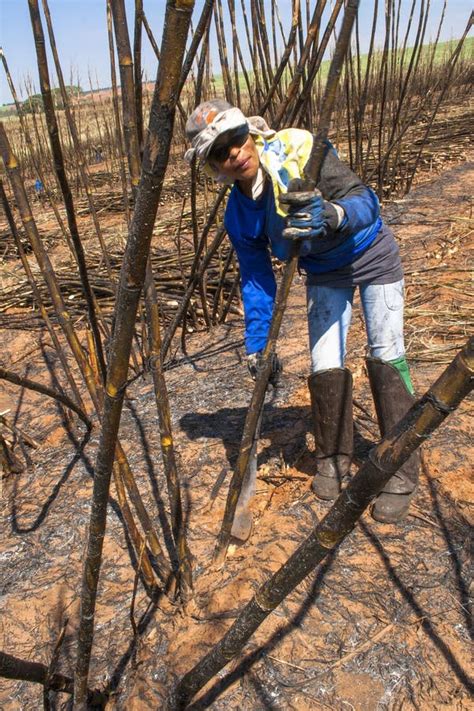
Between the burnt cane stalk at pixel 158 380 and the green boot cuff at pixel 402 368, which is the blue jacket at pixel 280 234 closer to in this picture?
the green boot cuff at pixel 402 368

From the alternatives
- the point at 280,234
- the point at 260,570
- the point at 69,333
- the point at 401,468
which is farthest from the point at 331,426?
the point at 69,333

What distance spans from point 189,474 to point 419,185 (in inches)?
204

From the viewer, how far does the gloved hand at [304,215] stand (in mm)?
1135

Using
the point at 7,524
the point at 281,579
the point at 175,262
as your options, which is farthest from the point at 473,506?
the point at 175,262

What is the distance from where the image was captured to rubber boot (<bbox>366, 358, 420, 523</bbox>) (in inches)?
68.6

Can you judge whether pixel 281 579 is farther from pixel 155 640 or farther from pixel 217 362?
pixel 217 362

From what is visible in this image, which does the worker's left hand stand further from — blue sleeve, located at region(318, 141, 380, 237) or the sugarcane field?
blue sleeve, located at region(318, 141, 380, 237)

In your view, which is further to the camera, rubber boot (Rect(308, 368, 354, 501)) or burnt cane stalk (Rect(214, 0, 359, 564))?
rubber boot (Rect(308, 368, 354, 501))

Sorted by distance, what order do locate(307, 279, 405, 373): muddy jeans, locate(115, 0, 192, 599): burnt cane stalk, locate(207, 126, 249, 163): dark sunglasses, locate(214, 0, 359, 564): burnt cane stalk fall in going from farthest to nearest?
locate(307, 279, 405, 373): muddy jeans
locate(207, 126, 249, 163): dark sunglasses
locate(115, 0, 192, 599): burnt cane stalk
locate(214, 0, 359, 564): burnt cane stalk

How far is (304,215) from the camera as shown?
118 centimetres

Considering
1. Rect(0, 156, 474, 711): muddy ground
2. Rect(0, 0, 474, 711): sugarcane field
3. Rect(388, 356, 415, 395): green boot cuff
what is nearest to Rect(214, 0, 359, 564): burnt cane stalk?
Rect(0, 0, 474, 711): sugarcane field

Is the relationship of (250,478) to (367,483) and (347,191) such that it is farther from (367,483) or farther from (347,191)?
(367,483)

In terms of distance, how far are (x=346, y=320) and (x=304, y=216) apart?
68 centimetres

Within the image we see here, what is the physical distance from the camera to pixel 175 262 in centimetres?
436
